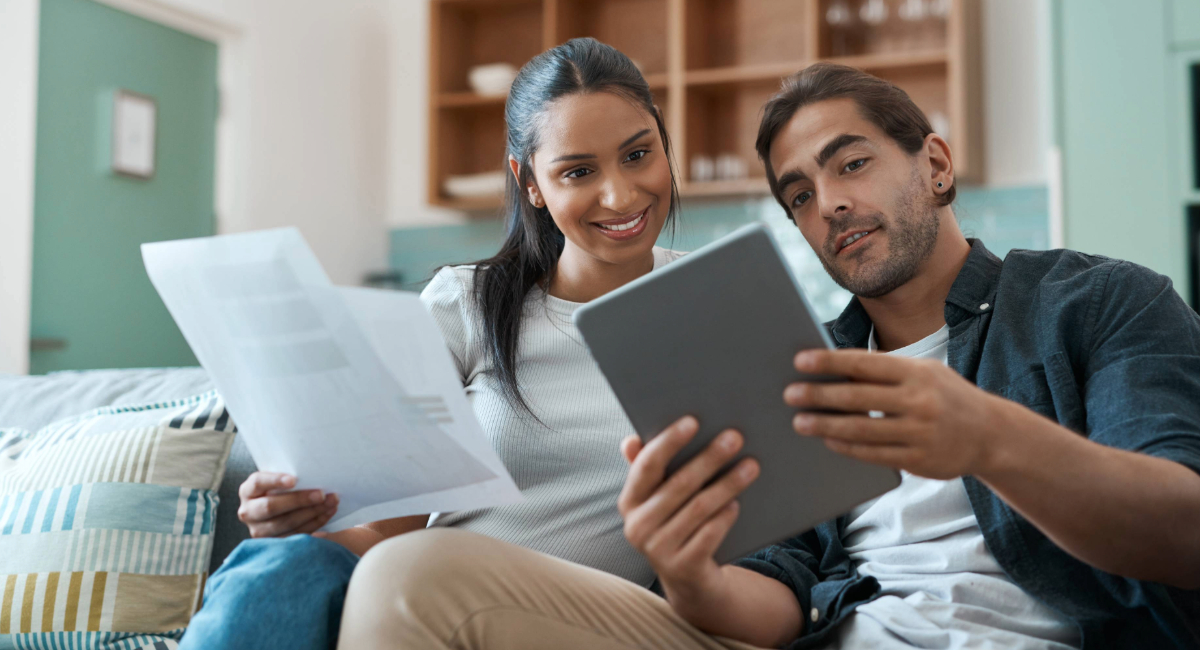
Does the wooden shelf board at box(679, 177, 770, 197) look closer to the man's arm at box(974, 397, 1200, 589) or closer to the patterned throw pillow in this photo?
the patterned throw pillow

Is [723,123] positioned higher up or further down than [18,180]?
higher up

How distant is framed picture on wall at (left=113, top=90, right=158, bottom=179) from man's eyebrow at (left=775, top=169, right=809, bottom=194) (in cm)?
276

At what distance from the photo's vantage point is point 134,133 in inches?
136

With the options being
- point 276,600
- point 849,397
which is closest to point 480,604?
point 276,600

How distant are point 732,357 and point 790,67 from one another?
287cm

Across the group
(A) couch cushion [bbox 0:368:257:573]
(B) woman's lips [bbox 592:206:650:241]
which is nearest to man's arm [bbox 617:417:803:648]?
(B) woman's lips [bbox 592:206:650:241]

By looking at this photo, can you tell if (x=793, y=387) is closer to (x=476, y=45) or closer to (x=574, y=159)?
(x=574, y=159)

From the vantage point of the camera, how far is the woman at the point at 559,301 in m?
1.33

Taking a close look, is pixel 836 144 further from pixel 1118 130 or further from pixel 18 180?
pixel 18 180

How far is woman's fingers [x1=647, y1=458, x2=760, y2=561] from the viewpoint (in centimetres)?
85

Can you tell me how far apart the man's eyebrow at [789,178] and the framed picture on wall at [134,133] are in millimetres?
2757

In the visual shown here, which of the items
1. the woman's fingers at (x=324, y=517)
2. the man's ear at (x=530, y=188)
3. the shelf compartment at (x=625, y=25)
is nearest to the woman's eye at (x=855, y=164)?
the man's ear at (x=530, y=188)

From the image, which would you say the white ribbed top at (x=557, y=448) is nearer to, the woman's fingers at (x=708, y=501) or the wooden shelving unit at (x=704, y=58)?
the woman's fingers at (x=708, y=501)

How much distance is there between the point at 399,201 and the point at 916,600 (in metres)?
3.69
